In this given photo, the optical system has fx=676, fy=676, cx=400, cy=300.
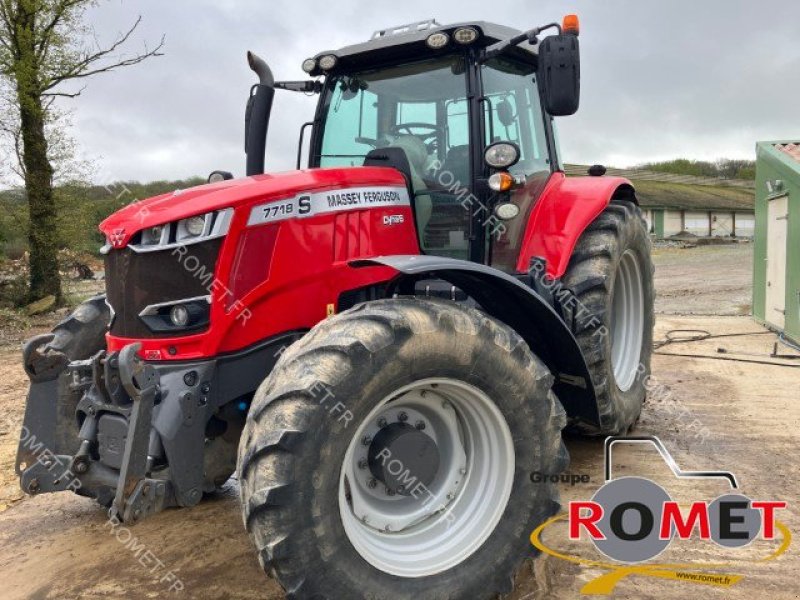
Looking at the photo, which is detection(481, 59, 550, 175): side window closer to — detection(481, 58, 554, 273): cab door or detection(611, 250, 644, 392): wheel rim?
detection(481, 58, 554, 273): cab door

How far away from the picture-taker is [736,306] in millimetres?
11836

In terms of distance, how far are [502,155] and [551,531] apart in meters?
1.76

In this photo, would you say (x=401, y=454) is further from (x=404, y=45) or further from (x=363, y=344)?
(x=404, y=45)

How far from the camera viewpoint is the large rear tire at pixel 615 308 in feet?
12.3

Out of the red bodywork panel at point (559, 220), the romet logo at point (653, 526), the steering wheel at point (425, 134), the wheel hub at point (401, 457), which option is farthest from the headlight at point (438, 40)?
the romet logo at point (653, 526)

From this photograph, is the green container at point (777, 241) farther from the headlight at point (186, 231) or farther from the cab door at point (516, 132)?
the headlight at point (186, 231)

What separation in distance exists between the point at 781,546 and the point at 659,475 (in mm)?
895

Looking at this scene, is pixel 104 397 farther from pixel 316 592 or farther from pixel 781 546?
pixel 781 546

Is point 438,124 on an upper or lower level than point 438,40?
lower

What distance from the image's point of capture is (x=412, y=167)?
3.51m

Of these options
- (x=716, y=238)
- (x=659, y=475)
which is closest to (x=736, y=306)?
(x=659, y=475)

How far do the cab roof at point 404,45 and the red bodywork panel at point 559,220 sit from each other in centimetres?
86

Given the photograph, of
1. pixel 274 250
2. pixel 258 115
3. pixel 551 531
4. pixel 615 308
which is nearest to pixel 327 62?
pixel 258 115

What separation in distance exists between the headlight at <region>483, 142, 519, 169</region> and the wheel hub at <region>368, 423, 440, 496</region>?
134 cm
